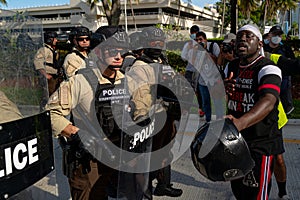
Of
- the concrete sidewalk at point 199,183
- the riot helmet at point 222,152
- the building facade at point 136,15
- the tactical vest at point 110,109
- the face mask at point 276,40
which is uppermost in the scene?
the building facade at point 136,15

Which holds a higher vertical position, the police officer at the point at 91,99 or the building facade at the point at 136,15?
the building facade at the point at 136,15

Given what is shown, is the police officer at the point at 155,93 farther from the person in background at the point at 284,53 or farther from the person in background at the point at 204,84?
the person in background at the point at 204,84

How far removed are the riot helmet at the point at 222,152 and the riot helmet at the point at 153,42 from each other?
4.49 ft

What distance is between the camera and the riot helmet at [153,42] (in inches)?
133

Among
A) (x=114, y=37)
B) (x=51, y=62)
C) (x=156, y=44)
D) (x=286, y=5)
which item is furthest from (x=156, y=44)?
(x=286, y=5)

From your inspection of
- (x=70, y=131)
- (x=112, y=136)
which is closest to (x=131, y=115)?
(x=112, y=136)

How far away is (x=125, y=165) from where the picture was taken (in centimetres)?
237

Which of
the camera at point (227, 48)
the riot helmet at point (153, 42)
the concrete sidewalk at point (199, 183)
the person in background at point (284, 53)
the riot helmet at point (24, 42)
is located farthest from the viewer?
the camera at point (227, 48)

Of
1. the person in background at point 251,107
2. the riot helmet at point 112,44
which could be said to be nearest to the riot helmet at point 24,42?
the riot helmet at point 112,44

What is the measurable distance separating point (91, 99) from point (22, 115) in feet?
3.13

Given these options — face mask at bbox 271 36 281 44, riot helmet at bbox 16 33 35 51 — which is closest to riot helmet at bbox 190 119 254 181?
riot helmet at bbox 16 33 35 51

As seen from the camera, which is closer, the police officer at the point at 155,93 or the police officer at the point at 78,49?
the police officer at the point at 155,93

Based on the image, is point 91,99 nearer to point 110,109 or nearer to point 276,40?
point 110,109

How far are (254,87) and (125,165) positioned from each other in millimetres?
1030
